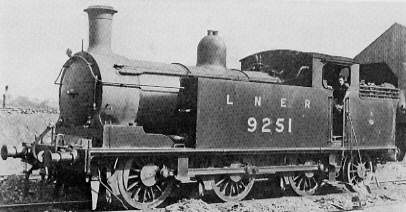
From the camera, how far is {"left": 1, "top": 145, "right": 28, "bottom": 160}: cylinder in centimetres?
822

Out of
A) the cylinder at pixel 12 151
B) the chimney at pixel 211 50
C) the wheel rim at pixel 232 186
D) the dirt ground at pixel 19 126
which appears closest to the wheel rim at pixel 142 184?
the wheel rim at pixel 232 186

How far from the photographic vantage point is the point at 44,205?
27.3 feet

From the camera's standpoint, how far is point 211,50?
9.90 metres

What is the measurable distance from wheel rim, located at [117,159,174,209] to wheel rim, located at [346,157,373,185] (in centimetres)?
476

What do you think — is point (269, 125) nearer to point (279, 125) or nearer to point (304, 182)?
point (279, 125)

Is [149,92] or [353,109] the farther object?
[353,109]

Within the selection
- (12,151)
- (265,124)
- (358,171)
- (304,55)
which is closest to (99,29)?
(12,151)

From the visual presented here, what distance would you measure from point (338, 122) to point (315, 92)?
51.8 inches

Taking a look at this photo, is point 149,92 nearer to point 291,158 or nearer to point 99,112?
point 99,112

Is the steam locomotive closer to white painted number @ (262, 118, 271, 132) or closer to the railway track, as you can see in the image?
white painted number @ (262, 118, 271, 132)

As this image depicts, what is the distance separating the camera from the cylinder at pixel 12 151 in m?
8.22

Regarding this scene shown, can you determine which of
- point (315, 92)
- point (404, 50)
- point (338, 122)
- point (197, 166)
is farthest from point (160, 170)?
point (404, 50)

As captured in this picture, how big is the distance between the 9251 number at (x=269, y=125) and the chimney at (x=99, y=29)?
9.94ft

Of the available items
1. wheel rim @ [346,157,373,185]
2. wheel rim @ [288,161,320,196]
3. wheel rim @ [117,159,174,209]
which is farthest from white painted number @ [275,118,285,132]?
wheel rim @ [117,159,174,209]
